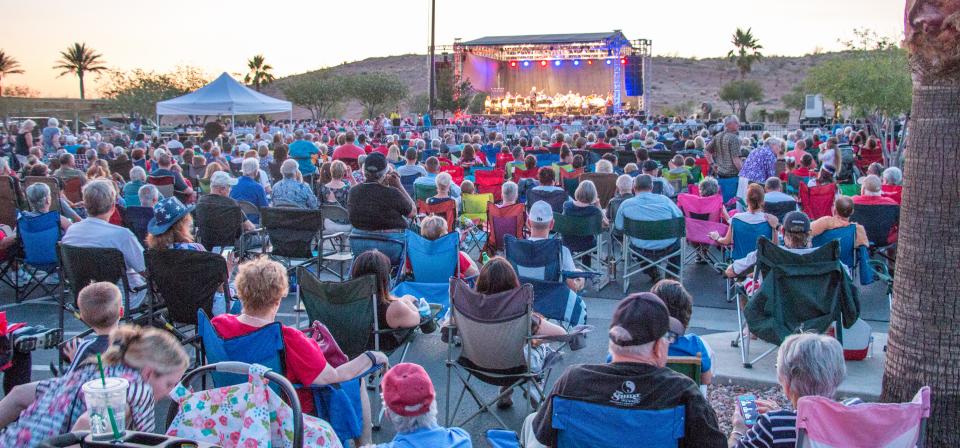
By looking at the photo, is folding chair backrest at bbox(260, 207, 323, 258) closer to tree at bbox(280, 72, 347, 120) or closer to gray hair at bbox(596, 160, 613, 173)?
gray hair at bbox(596, 160, 613, 173)

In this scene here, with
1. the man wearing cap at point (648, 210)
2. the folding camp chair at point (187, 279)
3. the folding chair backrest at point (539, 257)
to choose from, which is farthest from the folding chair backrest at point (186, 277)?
the man wearing cap at point (648, 210)

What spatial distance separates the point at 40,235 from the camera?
22.3 feet

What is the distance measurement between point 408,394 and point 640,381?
74 centimetres

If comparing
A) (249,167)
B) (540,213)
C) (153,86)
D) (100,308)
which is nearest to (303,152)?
(249,167)

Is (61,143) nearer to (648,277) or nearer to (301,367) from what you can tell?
(648,277)

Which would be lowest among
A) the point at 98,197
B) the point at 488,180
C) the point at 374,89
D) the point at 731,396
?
the point at 731,396

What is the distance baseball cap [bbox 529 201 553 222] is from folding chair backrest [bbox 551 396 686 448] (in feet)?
11.6

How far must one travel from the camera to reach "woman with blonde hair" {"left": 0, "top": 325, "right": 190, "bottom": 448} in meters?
2.82

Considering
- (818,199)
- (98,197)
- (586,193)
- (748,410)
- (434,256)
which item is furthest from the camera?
(818,199)

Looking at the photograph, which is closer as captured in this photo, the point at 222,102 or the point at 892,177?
the point at 892,177

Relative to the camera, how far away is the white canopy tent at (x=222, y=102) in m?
17.4

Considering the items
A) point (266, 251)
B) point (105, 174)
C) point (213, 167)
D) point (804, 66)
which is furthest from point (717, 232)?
point (804, 66)

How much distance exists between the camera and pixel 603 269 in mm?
8500

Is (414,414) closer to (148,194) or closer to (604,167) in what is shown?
(148,194)
